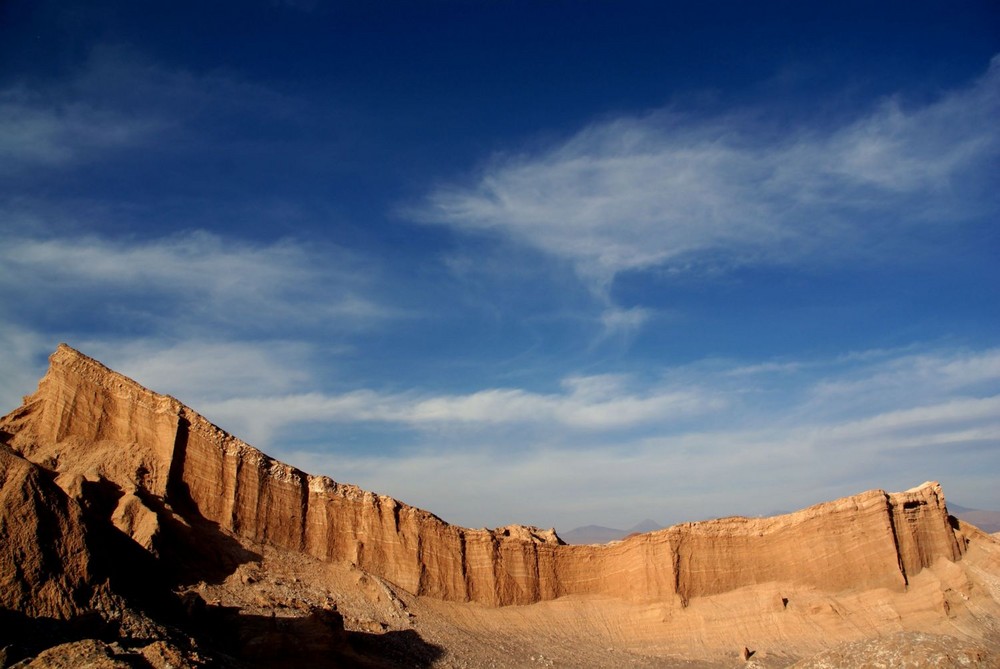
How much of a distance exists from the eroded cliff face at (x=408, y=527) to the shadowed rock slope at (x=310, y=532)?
9 centimetres

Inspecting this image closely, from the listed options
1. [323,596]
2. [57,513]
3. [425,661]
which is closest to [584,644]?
[425,661]

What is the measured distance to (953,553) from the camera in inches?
1907

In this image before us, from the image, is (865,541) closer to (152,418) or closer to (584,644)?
(584,644)

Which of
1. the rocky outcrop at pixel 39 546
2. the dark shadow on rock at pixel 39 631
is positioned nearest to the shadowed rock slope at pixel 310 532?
the rocky outcrop at pixel 39 546

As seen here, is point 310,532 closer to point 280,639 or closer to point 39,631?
point 280,639

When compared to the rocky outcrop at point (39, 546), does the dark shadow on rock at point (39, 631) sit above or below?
below

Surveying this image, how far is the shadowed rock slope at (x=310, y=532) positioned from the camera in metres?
25.3

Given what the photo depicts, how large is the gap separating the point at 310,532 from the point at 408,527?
640 cm

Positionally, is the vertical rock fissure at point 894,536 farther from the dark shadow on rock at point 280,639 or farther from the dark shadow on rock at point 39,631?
the dark shadow on rock at point 39,631

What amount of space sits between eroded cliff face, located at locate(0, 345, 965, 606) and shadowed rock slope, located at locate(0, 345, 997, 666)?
0.09m

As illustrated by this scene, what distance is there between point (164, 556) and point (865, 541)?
4130cm

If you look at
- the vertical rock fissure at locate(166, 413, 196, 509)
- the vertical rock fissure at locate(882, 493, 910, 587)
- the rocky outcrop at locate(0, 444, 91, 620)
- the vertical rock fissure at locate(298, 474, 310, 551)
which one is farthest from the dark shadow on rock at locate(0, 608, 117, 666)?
the vertical rock fissure at locate(882, 493, 910, 587)

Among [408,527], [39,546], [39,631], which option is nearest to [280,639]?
[39,546]

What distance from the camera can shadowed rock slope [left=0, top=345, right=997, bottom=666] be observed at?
25.3 metres
